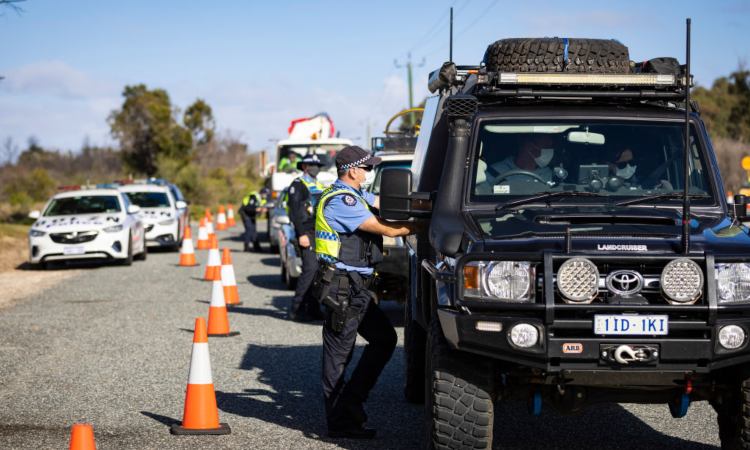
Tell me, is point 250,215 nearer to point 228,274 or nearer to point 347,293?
point 228,274

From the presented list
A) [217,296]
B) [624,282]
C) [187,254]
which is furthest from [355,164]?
[187,254]

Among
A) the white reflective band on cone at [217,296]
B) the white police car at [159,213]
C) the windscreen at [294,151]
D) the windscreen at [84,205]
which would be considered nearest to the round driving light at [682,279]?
the white reflective band on cone at [217,296]

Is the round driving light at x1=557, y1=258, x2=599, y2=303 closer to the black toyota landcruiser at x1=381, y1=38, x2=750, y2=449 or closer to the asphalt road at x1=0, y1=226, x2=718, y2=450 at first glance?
the black toyota landcruiser at x1=381, y1=38, x2=750, y2=449

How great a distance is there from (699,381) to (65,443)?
4.01 metres

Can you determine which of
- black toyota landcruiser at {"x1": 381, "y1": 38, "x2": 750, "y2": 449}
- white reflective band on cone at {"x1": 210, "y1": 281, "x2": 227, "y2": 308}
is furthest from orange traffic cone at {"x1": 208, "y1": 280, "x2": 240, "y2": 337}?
black toyota landcruiser at {"x1": 381, "y1": 38, "x2": 750, "y2": 449}

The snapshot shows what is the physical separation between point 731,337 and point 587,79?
202 centimetres

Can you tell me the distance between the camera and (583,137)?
7207 millimetres

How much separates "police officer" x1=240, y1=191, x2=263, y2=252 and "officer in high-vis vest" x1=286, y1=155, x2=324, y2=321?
11.3 meters

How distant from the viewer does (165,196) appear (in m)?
27.7

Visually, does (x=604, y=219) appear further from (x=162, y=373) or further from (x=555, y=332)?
(x=162, y=373)

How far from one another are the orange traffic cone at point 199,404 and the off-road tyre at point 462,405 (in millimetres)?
2212

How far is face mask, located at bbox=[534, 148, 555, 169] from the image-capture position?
711cm

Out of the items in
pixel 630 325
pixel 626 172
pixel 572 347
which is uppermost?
pixel 626 172

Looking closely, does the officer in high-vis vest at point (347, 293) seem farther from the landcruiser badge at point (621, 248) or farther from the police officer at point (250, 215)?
the police officer at point (250, 215)
